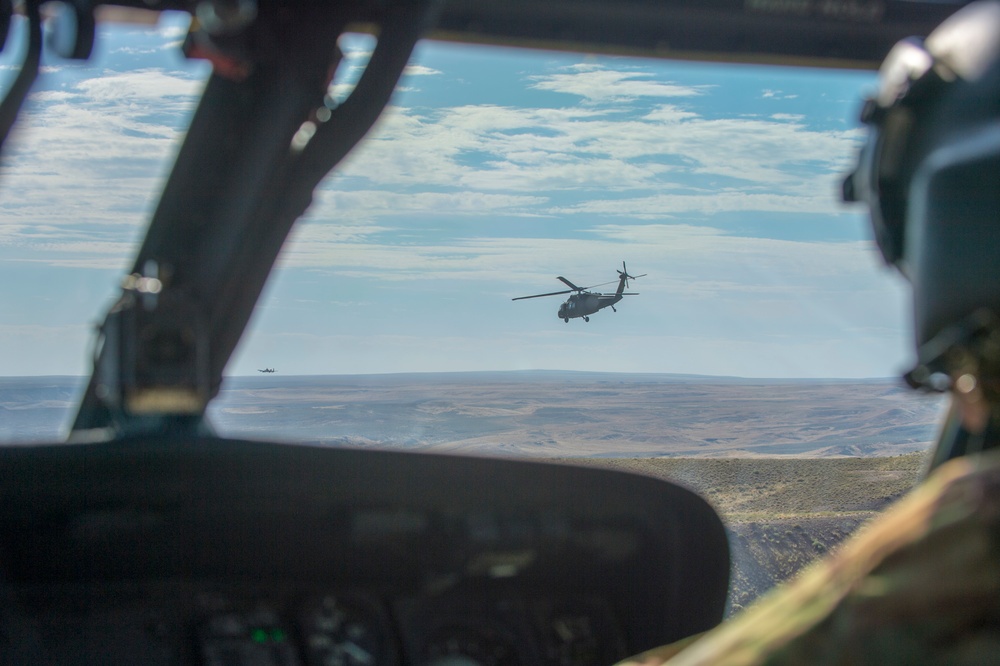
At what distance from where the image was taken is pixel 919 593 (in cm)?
74

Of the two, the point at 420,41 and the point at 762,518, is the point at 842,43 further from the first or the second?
the point at 762,518

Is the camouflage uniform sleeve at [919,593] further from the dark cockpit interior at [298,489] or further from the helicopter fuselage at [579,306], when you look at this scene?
the helicopter fuselage at [579,306]

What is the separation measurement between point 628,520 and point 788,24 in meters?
1.13

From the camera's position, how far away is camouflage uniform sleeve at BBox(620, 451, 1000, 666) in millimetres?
733

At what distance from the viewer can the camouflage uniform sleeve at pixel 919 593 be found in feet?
2.41

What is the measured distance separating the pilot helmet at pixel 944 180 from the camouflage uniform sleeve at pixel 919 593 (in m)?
0.25

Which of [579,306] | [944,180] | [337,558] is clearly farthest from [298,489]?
[579,306]

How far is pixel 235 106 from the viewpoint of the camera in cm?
219

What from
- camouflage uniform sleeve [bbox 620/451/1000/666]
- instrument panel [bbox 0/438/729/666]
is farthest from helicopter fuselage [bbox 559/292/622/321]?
camouflage uniform sleeve [bbox 620/451/1000/666]

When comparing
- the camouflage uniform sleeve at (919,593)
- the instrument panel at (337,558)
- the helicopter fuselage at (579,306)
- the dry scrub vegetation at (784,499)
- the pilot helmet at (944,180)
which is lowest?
the helicopter fuselage at (579,306)

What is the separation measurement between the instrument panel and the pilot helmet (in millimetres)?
975

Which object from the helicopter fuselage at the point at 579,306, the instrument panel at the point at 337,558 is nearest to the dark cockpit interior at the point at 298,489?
the instrument panel at the point at 337,558

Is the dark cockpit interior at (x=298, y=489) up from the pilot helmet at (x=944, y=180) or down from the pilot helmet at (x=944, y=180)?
down

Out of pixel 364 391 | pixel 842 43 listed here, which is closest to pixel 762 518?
pixel 842 43
